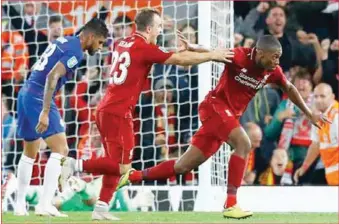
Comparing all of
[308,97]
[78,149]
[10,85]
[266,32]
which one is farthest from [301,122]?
[10,85]

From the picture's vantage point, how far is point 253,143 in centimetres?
1356

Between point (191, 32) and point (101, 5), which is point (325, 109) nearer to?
point (191, 32)

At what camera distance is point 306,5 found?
1424 cm

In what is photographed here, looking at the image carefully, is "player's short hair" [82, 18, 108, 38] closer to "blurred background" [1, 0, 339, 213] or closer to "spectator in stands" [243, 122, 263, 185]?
"blurred background" [1, 0, 339, 213]

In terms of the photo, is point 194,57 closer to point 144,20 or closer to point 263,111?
point 144,20

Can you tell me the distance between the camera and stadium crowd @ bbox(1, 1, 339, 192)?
43.8 ft

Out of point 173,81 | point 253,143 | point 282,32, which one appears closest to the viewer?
point 173,81

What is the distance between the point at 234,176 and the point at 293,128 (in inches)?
187

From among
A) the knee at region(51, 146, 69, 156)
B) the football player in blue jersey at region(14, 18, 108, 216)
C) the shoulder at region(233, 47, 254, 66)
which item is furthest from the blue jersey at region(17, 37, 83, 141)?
the shoulder at region(233, 47, 254, 66)

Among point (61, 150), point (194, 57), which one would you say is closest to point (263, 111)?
point (61, 150)

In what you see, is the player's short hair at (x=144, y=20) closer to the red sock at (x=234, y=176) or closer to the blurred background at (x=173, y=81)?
the red sock at (x=234, y=176)

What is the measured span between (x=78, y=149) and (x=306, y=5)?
354 centimetres

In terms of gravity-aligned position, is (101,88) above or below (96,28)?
below

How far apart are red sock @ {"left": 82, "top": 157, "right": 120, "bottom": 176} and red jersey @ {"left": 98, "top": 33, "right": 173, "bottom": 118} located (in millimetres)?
416
